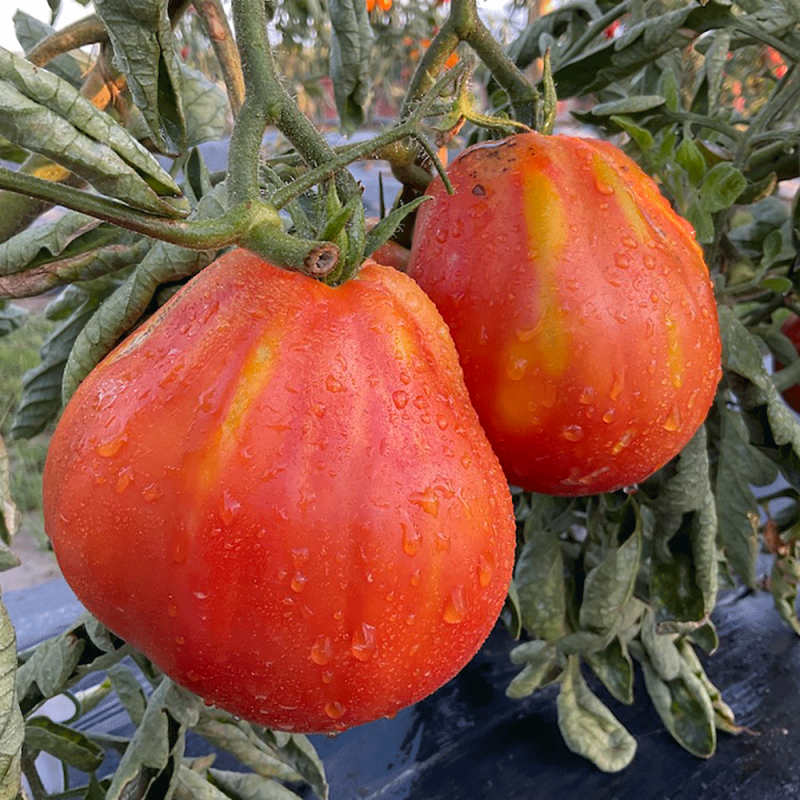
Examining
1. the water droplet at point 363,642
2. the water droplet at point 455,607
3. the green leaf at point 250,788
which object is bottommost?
the green leaf at point 250,788

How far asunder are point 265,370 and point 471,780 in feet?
2.26

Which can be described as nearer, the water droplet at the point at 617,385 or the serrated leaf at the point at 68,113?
the serrated leaf at the point at 68,113

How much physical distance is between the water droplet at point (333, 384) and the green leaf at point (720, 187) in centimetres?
47

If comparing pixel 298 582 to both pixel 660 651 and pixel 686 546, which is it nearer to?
pixel 686 546

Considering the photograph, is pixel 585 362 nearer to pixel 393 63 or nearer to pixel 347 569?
pixel 347 569

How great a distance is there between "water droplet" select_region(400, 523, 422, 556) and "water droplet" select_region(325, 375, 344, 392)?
69 mm

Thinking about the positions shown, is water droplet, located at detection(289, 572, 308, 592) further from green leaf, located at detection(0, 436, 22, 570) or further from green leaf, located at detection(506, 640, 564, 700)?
green leaf, located at detection(506, 640, 564, 700)

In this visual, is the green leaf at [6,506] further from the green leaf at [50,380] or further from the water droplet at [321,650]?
the water droplet at [321,650]

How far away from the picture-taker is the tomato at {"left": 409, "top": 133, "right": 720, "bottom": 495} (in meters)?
0.46

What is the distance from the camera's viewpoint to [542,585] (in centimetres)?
88

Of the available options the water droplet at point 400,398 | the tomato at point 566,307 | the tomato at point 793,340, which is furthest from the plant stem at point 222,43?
the tomato at point 793,340

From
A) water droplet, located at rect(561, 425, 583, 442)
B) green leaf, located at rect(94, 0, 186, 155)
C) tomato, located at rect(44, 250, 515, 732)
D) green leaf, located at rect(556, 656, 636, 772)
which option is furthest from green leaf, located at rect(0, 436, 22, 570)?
green leaf, located at rect(556, 656, 636, 772)

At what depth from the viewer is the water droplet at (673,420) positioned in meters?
0.49

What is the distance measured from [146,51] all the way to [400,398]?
0.78 ft
